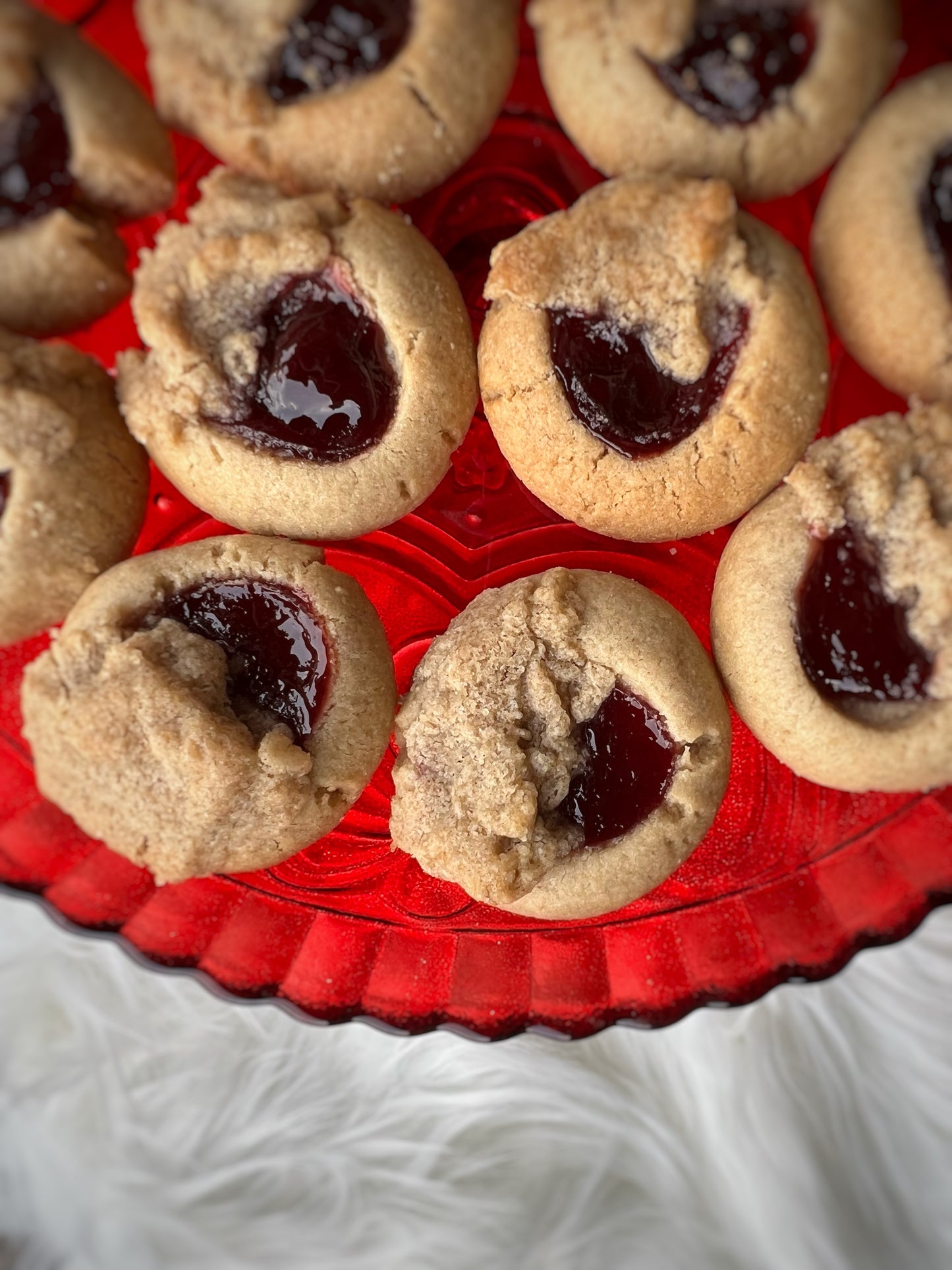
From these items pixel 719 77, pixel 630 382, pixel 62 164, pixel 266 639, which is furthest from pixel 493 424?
pixel 62 164

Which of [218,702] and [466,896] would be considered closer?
[218,702]

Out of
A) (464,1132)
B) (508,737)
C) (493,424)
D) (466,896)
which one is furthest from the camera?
(464,1132)

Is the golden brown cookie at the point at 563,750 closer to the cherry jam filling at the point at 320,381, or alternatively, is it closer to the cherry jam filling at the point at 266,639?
the cherry jam filling at the point at 266,639

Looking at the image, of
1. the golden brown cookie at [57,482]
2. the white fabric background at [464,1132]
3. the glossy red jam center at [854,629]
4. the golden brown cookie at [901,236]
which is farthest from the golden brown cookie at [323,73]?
the white fabric background at [464,1132]

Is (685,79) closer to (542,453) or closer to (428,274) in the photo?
(428,274)

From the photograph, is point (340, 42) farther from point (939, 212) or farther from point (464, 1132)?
point (464, 1132)

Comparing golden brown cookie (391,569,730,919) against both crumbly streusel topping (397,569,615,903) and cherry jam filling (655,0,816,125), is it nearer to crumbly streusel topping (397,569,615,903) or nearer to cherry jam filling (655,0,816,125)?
crumbly streusel topping (397,569,615,903)

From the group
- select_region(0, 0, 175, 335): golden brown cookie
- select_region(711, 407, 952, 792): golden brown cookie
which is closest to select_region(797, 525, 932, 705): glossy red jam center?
select_region(711, 407, 952, 792): golden brown cookie
